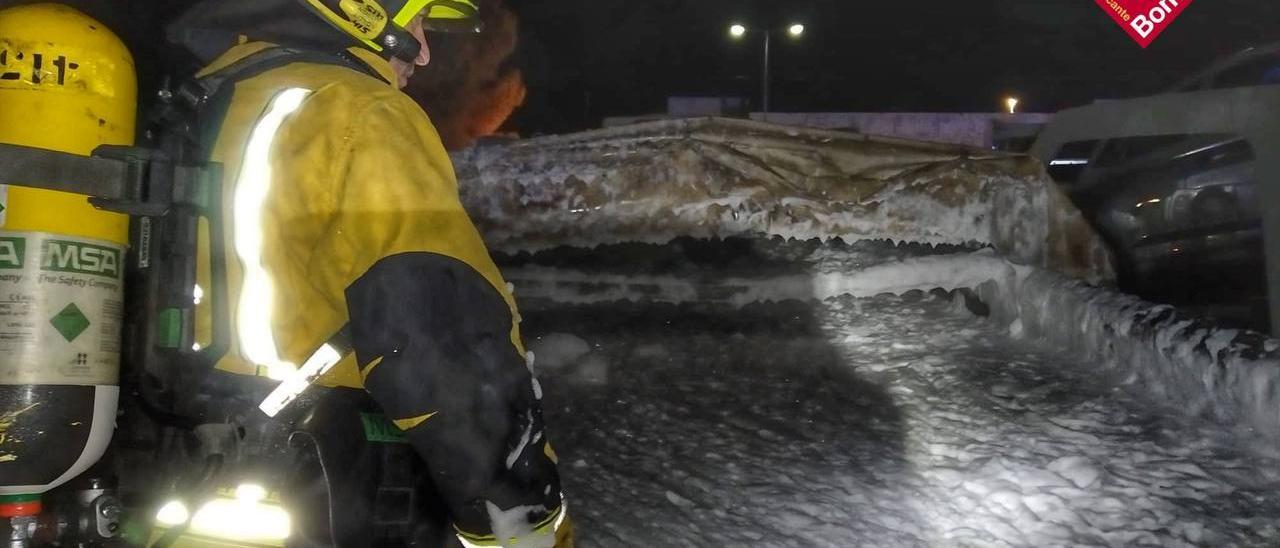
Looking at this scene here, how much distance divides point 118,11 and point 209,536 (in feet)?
4.39

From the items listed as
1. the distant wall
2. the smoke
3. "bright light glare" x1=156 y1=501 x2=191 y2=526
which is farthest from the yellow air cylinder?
the distant wall

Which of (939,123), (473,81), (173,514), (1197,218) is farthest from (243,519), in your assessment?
(939,123)

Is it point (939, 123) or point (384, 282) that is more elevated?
point (939, 123)

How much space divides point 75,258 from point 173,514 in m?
0.58

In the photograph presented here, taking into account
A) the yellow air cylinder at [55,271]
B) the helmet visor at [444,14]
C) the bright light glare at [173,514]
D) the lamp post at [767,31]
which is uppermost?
the lamp post at [767,31]

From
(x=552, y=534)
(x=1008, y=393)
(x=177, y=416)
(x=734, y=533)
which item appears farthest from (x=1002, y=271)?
(x=177, y=416)

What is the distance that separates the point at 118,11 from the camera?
205 cm

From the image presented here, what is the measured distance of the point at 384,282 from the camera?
1.29m

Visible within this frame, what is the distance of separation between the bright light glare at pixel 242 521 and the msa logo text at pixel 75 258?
592 millimetres

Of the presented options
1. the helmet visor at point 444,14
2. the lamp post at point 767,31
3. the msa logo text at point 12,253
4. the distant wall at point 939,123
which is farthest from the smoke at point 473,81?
the msa logo text at point 12,253

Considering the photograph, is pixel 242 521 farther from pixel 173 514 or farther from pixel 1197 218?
pixel 1197 218

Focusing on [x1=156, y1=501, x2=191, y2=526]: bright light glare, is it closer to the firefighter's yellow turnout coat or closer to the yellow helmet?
the firefighter's yellow turnout coat

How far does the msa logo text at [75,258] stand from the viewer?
5.59 ft

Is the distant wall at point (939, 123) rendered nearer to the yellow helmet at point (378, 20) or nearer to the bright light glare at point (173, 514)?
the yellow helmet at point (378, 20)
